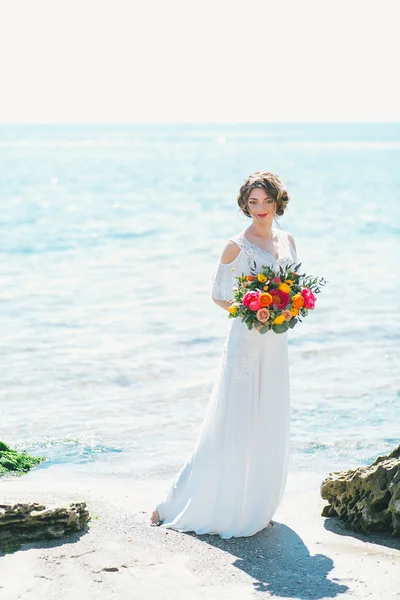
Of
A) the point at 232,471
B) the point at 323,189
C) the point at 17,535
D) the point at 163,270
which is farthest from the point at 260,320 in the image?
the point at 323,189

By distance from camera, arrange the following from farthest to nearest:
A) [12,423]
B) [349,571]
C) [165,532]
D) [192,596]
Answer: [12,423] < [165,532] < [349,571] < [192,596]

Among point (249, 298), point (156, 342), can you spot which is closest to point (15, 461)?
point (249, 298)

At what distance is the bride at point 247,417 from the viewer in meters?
6.18

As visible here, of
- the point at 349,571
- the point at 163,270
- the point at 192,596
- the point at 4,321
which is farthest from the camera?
the point at 163,270

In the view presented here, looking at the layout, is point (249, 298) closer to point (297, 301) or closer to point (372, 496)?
point (297, 301)

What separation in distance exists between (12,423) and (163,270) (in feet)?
39.5

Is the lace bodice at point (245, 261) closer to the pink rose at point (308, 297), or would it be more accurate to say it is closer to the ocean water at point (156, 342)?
the pink rose at point (308, 297)

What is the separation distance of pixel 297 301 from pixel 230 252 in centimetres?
61

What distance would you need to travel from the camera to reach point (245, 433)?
20.3ft

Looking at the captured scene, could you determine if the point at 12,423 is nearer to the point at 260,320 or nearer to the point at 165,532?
the point at 165,532

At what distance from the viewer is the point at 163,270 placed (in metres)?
21.8

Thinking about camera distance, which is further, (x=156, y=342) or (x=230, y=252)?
(x=156, y=342)

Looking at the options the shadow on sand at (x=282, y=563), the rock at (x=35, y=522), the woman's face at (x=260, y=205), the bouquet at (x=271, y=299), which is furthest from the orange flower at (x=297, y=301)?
the rock at (x=35, y=522)

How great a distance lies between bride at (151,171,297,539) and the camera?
6180mm
